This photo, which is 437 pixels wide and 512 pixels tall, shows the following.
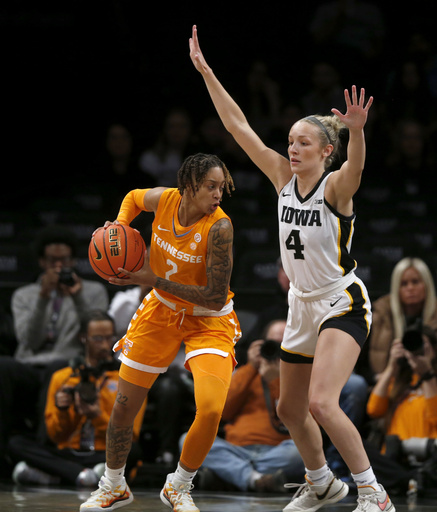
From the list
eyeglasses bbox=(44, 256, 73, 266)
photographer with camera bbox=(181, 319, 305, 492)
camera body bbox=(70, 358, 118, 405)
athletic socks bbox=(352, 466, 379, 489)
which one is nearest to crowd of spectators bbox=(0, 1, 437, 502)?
eyeglasses bbox=(44, 256, 73, 266)

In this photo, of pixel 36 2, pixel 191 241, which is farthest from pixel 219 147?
pixel 191 241

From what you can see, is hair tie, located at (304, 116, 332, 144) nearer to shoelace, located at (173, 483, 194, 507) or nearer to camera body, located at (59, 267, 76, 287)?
shoelace, located at (173, 483, 194, 507)

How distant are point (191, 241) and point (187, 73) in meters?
7.51

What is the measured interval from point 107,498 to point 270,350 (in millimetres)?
1859

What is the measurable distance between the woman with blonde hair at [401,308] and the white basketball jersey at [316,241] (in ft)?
7.34

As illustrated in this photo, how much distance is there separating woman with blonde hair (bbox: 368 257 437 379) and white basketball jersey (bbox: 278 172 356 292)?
224 cm

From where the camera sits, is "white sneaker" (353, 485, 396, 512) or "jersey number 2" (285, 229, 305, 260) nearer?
"white sneaker" (353, 485, 396, 512)

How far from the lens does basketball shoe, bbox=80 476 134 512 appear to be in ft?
15.2

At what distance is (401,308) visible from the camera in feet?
21.9

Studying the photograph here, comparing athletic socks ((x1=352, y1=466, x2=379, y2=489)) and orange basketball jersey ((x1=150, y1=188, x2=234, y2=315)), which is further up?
orange basketball jersey ((x1=150, y1=188, x2=234, y2=315))

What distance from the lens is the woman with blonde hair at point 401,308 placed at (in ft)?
21.8

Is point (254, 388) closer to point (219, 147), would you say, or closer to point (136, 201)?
point (136, 201)

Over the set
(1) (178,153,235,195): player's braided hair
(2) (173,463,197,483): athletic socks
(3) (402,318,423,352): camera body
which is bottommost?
(2) (173,463,197,483): athletic socks

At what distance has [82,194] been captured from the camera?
10.2 meters
